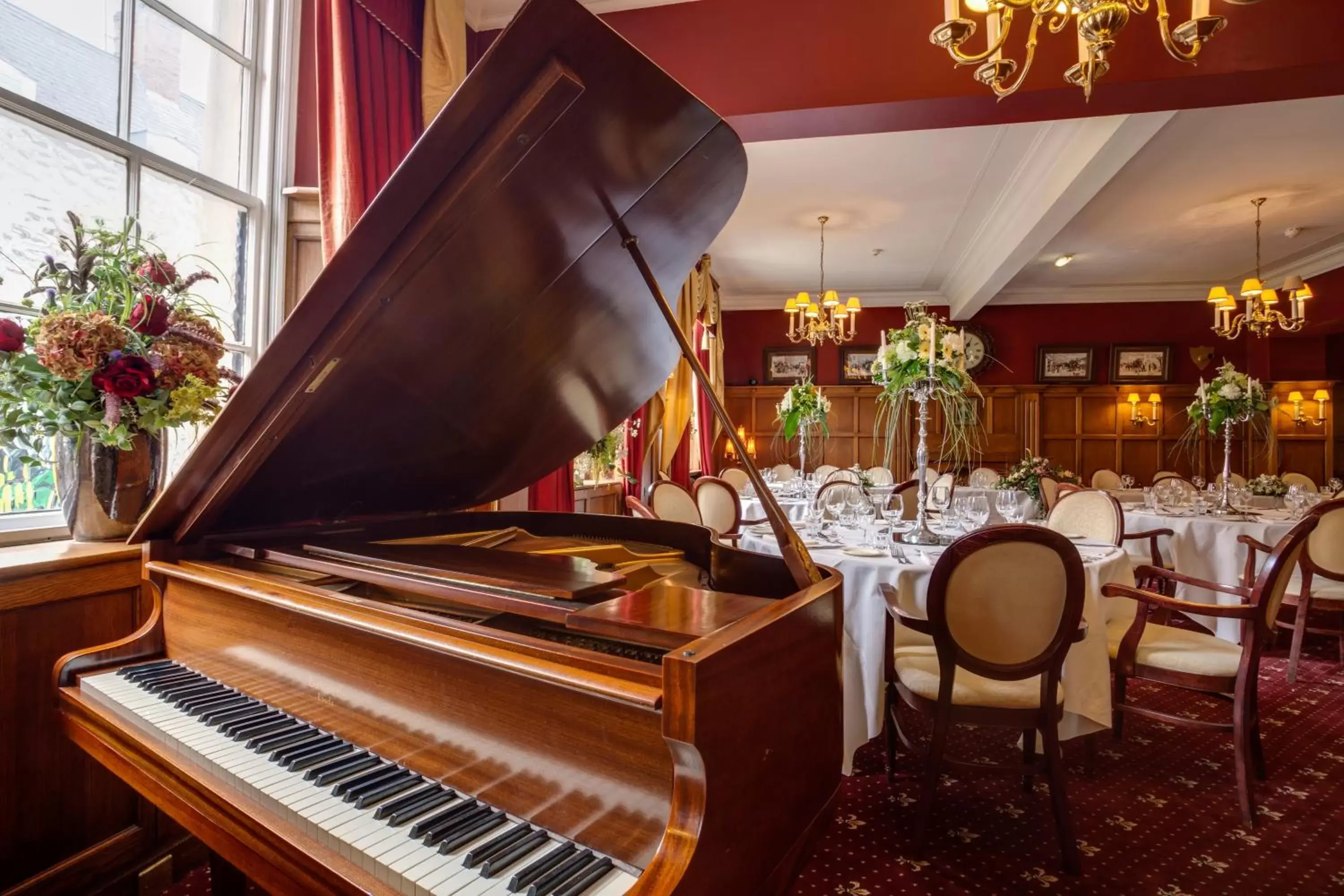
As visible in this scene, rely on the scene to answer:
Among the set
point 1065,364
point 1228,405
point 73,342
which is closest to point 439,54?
point 73,342

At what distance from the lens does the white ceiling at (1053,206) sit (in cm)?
461

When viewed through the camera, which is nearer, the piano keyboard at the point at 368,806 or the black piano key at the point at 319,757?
the piano keyboard at the point at 368,806

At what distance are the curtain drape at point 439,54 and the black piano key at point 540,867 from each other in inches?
119

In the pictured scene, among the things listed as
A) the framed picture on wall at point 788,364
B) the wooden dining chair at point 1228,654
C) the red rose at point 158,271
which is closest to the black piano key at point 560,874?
the red rose at point 158,271

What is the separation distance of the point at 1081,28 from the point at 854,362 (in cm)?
770

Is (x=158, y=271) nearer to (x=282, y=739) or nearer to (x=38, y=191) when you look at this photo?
(x=38, y=191)

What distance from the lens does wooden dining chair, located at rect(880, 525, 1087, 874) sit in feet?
6.52

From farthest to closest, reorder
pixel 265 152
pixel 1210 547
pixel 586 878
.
→ 1. pixel 1210 547
2. pixel 265 152
3. pixel 586 878

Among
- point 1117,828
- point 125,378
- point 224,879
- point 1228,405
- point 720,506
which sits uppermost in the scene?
point 1228,405

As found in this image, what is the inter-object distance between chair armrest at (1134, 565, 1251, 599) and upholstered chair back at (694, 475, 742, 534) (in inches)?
95.1

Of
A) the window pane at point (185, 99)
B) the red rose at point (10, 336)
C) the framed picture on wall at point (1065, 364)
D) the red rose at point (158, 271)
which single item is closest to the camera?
the red rose at point (10, 336)

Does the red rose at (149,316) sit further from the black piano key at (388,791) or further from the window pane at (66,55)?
the black piano key at (388,791)

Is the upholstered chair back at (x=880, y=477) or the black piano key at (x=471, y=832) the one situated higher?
the upholstered chair back at (x=880, y=477)

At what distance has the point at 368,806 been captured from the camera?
88 centimetres
